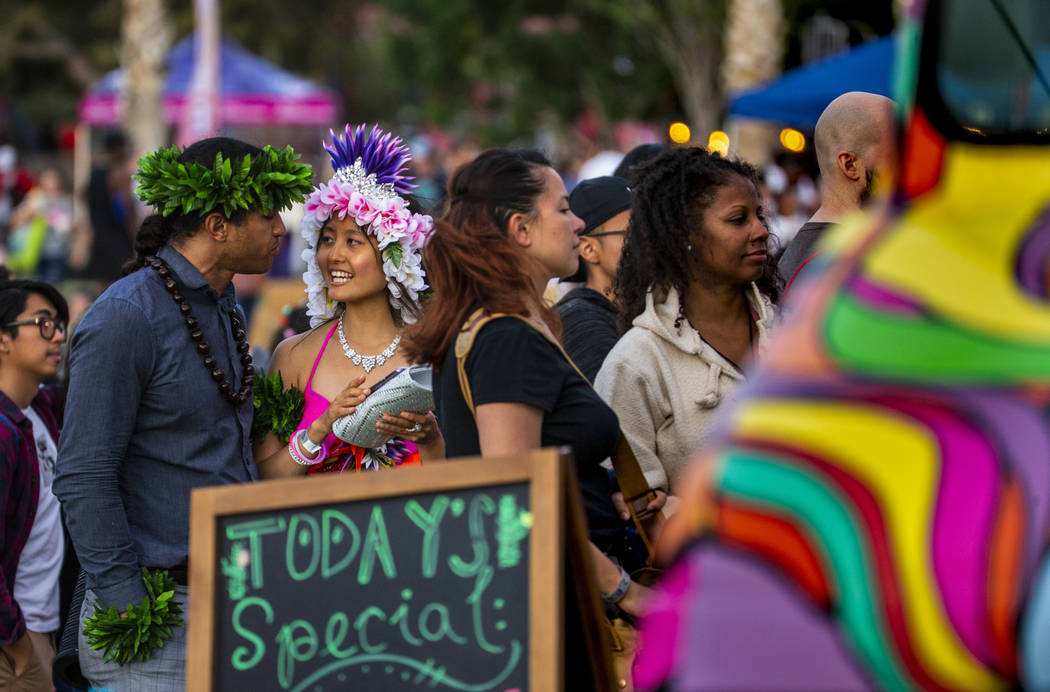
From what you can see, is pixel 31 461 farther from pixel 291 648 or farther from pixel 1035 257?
pixel 1035 257

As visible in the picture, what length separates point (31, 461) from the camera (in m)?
4.62

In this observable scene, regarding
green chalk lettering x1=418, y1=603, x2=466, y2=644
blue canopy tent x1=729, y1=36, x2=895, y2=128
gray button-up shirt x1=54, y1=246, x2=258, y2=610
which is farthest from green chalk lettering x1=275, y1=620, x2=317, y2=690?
blue canopy tent x1=729, y1=36, x2=895, y2=128

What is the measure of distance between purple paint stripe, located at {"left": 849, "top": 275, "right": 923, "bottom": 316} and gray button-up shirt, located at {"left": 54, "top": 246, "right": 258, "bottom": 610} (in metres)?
2.53

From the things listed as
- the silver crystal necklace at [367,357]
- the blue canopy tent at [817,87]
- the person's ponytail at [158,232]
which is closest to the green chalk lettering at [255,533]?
the person's ponytail at [158,232]

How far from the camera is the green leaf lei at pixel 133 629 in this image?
3.54m

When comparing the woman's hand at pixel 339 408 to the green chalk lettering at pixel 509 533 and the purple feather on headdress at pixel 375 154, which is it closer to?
the purple feather on headdress at pixel 375 154

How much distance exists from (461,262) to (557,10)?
21.2 meters

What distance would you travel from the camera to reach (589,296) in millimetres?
5074

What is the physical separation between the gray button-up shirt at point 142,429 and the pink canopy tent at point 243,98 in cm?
2165

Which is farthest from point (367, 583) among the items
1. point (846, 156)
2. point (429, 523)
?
point (846, 156)

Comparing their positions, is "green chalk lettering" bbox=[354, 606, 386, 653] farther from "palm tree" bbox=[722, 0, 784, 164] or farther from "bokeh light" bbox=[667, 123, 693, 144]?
"palm tree" bbox=[722, 0, 784, 164]

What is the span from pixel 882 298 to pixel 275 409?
2901 mm

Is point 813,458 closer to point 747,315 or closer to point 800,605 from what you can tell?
point 800,605

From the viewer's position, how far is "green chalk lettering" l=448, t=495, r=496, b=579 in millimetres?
2814
